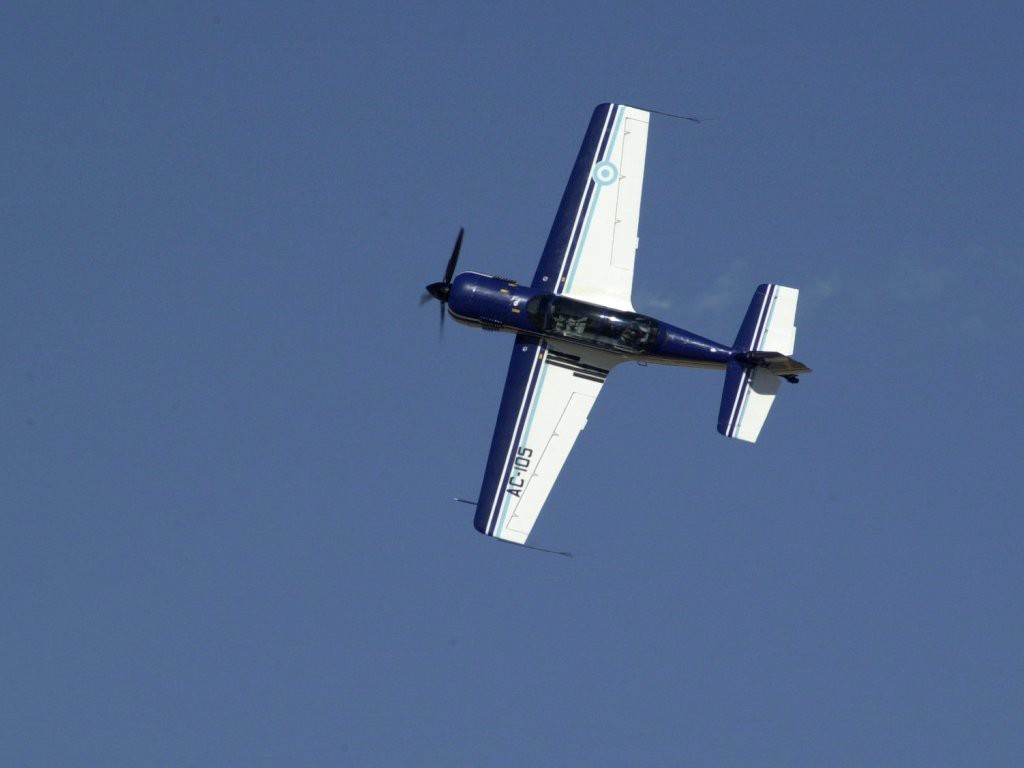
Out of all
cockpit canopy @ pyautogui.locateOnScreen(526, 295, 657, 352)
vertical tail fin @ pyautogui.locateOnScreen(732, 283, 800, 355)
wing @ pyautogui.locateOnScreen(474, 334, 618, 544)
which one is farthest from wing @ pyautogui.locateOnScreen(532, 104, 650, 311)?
vertical tail fin @ pyautogui.locateOnScreen(732, 283, 800, 355)

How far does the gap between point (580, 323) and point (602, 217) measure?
3.76 metres

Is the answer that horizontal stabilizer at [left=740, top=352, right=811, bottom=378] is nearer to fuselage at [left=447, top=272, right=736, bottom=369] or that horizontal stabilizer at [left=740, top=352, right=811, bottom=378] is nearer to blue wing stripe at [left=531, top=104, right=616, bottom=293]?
fuselage at [left=447, top=272, right=736, bottom=369]

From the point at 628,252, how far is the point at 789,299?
17.2 ft

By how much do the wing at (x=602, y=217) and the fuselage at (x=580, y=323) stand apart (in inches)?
33.0

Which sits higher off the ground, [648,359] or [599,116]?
[599,116]

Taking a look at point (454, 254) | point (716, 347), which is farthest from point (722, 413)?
point (454, 254)

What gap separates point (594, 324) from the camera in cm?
5462

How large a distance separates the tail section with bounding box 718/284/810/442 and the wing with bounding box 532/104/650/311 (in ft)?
12.9

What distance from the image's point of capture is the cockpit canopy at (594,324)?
5462 centimetres

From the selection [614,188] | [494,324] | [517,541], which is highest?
[614,188]

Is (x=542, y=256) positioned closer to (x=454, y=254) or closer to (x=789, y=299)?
(x=454, y=254)

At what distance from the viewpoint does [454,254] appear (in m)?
55.9

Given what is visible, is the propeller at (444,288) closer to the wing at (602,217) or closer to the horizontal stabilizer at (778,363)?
the wing at (602,217)

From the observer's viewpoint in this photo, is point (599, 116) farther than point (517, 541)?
Yes
